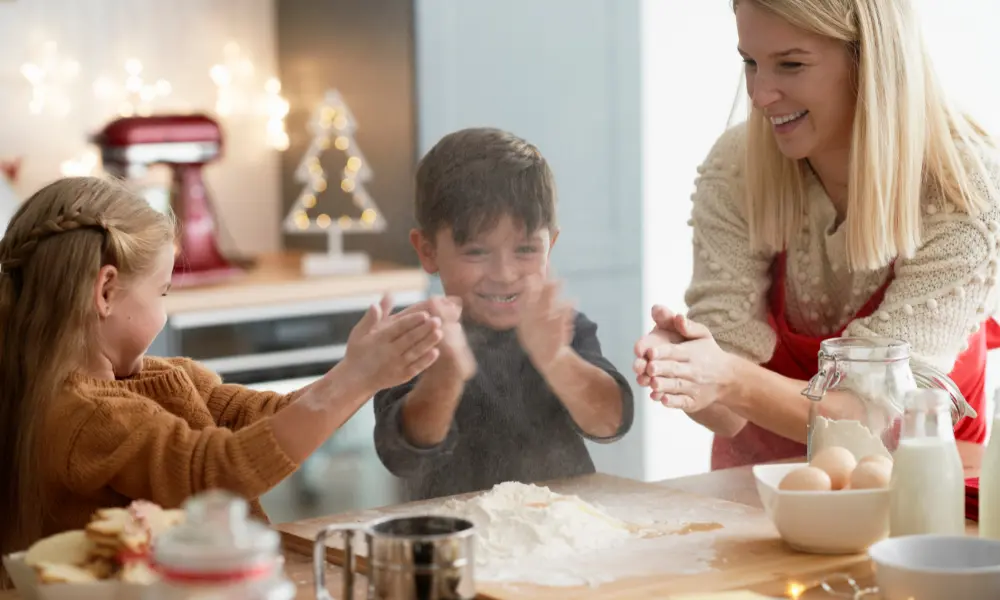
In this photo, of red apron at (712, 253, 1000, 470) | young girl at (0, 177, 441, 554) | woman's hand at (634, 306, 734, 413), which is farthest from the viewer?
red apron at (712, 253, 1000, 470)

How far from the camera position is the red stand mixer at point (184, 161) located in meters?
2.81

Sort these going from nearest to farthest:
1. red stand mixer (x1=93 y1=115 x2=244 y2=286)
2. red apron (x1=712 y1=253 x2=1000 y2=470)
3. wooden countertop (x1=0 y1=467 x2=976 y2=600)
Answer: wooden countertop (x1=0 y1=467 x2=976 y2=600), red apron (x1=712 y1=253 x2=1000 y2=470), red stand mixer (x1=93 y1=115 x2=244 y2=286)

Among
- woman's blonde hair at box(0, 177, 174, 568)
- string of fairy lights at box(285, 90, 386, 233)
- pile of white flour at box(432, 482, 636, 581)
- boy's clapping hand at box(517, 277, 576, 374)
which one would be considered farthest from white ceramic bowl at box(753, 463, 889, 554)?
string of fairy lights at box(285, 90, 386, 233)

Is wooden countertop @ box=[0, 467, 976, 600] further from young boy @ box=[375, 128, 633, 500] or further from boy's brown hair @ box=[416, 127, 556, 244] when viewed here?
boy's brown hair @ box=[416, 127, 556, 244]

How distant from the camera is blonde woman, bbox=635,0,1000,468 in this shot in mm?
1664

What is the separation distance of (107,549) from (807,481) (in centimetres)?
63

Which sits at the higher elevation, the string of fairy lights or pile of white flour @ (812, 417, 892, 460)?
the string of fairy lights

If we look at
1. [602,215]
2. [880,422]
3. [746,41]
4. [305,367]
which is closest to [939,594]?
[880,422]

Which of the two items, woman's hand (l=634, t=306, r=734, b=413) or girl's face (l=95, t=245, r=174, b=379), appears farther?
woman's hand (l=634, t=306, r=734, b=413)

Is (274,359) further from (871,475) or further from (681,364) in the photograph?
(871,475)

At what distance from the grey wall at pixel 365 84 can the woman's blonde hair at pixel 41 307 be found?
1.41m

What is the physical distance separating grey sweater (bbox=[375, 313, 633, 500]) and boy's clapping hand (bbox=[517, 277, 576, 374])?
0.04 ft

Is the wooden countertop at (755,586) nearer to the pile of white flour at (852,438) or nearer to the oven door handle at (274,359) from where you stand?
the pile of white flour at (852,438)

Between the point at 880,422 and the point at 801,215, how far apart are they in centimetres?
60
